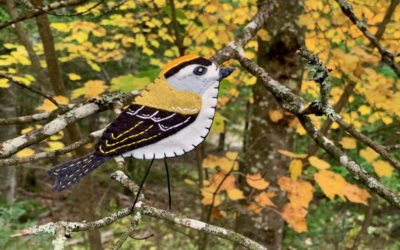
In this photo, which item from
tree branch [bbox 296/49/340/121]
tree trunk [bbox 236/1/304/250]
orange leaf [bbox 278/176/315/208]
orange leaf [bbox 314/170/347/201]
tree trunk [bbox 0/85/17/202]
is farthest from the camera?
tree trunk [bbox 0/85/17/202]

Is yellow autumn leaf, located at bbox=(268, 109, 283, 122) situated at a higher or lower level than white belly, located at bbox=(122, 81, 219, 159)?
higher

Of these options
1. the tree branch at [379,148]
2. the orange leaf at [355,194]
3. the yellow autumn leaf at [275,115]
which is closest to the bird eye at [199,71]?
the tree branch at [379,148]

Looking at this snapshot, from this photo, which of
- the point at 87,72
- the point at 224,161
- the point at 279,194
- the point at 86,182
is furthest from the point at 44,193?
the point at 279,194

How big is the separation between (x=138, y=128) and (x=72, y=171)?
22 cm

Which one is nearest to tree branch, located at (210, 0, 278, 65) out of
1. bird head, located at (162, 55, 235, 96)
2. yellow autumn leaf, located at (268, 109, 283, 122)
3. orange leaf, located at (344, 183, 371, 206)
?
bird head, located at (162, 55, 235, 96)

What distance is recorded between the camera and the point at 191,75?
0.81m

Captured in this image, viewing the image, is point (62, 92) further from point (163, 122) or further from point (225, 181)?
point (163, 122)

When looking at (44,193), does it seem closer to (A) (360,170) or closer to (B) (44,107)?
(B) (44,107)

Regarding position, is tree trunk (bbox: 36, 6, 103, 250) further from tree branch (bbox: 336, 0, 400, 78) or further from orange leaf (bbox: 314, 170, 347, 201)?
tree branch (bbox: 336, 0, 400, 78)

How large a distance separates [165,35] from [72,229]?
2.67 meters

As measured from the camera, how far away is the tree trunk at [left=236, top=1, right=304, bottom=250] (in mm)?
1750

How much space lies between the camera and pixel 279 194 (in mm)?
1931

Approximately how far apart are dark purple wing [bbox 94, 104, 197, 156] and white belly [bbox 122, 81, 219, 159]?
0.02 m

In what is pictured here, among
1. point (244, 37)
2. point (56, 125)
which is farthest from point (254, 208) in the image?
point (56, 125)
